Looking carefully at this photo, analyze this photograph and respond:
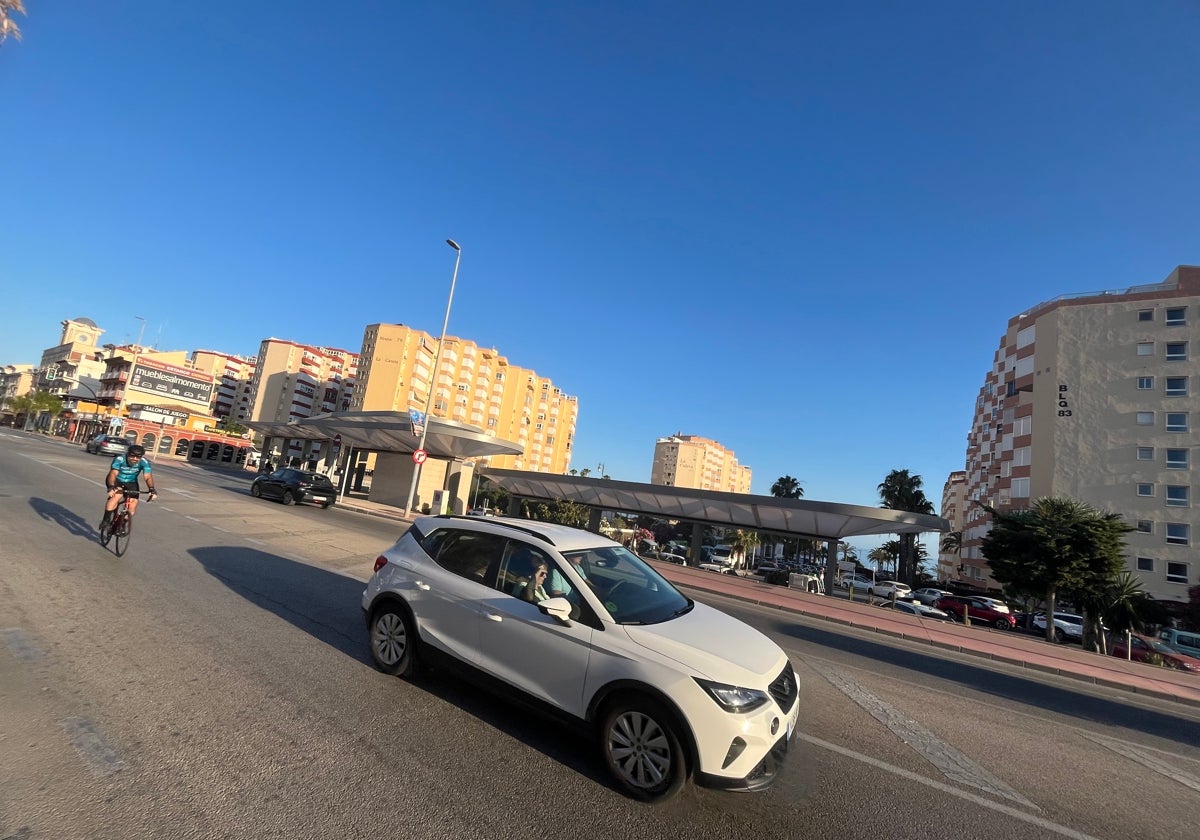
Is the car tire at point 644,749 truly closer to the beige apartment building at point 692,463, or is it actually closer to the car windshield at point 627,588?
the car windshield at point 627,588

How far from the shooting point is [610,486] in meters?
29.5

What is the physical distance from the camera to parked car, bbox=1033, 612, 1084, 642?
90.9 feet

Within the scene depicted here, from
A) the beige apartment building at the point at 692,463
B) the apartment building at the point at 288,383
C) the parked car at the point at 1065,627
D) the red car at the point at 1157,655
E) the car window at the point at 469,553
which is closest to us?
the car window at the point at 469,553

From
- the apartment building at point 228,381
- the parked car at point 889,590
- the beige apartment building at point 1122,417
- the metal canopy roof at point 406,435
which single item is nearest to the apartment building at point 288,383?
the apartment building at point 228,381

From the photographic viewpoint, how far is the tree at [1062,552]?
856 inches

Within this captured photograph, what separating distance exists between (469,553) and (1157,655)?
2673cm

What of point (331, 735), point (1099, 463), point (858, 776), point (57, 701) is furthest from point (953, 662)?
point (1099, 463)

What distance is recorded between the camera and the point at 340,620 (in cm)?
650

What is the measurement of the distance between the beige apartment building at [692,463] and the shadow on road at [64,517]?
451 ft

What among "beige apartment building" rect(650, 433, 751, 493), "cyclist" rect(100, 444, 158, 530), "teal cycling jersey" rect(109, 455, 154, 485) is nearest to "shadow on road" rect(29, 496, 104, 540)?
"cyclist" rect(100, 444, 158, 530)

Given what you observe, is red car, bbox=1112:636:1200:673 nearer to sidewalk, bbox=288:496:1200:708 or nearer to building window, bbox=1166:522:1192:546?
sidewalk, bbox=288:496:1200:708

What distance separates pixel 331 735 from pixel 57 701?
2.02 meters

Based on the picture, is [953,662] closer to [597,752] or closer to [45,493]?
[597,752]

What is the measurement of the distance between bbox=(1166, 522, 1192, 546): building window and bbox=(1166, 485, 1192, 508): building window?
4.41 feet
